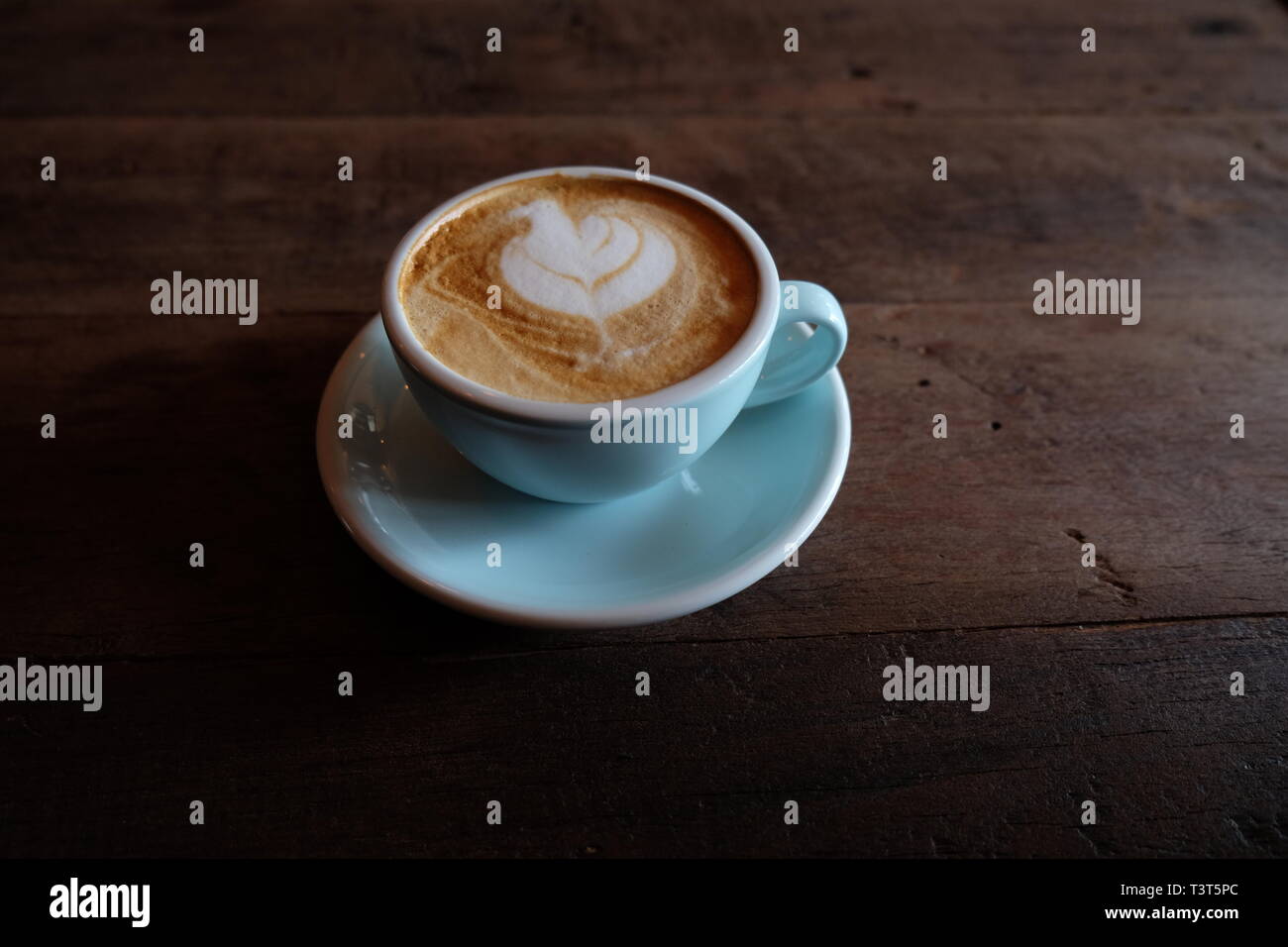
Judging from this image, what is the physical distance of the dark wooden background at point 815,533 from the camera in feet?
2.04

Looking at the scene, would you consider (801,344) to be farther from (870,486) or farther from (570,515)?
(570,515)

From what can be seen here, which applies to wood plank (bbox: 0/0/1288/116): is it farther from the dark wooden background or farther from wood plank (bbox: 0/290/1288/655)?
wood plank (bbox: 0/290/1288/655)

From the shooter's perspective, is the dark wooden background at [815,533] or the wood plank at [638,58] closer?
the dark wooden background at [815,533]

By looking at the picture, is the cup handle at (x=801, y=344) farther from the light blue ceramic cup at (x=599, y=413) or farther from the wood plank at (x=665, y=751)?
the wood plank at (x=665, y=751)

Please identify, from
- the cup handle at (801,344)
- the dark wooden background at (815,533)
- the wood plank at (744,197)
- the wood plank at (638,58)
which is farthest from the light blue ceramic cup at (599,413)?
the wood plank at (638,58)

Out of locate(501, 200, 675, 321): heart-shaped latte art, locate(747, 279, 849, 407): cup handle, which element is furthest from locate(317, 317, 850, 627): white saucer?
locate(501, 200, 675, 321): heart-shaped latte art

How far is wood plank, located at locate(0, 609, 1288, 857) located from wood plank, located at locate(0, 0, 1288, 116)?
0.78m

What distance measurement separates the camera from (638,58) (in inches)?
50.6

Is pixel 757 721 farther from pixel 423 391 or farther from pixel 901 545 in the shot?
pixel 423 391

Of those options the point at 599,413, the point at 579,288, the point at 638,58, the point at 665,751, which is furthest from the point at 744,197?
the point at 665,751

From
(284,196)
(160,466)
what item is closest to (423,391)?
(160,466)

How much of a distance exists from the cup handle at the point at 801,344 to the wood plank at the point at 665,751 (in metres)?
0.21

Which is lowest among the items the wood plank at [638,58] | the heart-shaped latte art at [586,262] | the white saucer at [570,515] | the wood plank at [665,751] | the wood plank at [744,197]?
the wood plank at [665,751]
